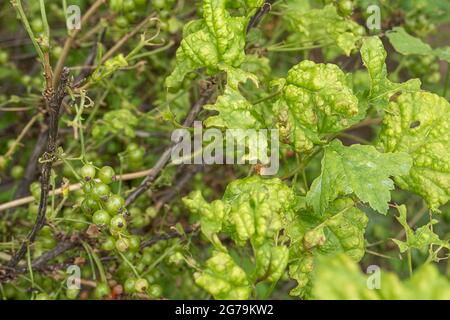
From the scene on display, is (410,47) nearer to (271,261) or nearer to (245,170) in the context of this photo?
(245,170)

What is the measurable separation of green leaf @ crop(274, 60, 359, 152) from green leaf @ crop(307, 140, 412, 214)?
2.8 inches

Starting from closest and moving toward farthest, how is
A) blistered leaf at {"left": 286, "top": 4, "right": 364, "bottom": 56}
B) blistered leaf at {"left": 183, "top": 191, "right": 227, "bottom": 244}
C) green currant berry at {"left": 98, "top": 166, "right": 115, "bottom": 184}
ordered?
1. blistered leaf at {"left": 183, "top": 191, "right": 227, "bottom": 244}
2. green currant berry at {"left": 98, "top": 166, "right": 115, "bottom": 184}
3. blistered leaf at {"left": 286, "top": 4, "right": 364, "bottom": 56}

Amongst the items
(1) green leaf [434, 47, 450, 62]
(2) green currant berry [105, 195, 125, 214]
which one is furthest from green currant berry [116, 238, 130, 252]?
(1) green leaf [434, 47, 450, 62]

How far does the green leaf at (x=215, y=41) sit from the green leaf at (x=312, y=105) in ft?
0.62

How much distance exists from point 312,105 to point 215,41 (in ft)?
1.12

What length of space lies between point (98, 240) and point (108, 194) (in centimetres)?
32

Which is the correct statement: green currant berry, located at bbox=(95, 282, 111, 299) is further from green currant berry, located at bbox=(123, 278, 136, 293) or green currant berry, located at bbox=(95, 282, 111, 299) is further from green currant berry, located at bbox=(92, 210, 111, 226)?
green currant berry, located at bbox=(92, 210, 111, 226)

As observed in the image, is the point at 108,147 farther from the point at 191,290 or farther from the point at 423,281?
the point at 423,281

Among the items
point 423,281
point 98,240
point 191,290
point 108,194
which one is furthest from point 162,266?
point 423,281

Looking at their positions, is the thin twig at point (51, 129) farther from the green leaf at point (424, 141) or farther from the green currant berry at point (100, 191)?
the green leaf at point (424, 141)

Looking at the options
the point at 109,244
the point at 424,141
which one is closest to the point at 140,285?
the point at 109,244

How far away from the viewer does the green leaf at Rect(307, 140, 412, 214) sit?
165 centimetres

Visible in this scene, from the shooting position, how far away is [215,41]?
1834 mm

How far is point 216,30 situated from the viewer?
1.81m
